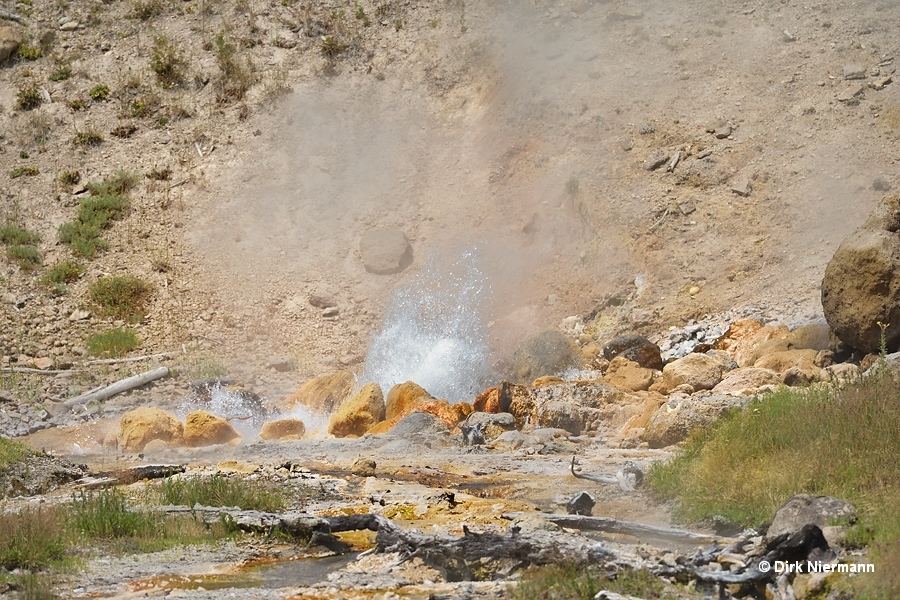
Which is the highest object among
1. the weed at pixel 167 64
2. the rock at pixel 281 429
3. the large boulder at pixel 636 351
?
the weed at pixel 167 64

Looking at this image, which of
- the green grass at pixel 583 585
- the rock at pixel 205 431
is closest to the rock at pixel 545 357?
the rock at pixel 205 431

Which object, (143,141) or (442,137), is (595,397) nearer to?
(442,137)

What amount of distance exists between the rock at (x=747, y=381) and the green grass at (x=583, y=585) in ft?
19.5

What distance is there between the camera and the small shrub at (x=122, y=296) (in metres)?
19.1

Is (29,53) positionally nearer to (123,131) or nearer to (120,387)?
(123,131)

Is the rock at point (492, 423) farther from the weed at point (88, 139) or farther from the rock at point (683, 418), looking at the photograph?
the weed at point (88, 139)

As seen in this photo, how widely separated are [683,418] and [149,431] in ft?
23.4

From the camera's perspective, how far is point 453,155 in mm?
21797

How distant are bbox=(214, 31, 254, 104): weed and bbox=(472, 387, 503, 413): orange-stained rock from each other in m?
13.6

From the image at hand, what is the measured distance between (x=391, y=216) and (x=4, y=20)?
13069 millimetres

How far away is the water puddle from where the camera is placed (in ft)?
19.0

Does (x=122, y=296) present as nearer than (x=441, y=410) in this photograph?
No

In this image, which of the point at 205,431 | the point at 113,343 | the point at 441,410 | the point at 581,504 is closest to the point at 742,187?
the point at 441,410

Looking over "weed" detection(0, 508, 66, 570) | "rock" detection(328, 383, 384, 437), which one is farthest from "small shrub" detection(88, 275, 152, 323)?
"weed" detection(0, 508, 66, 570)
